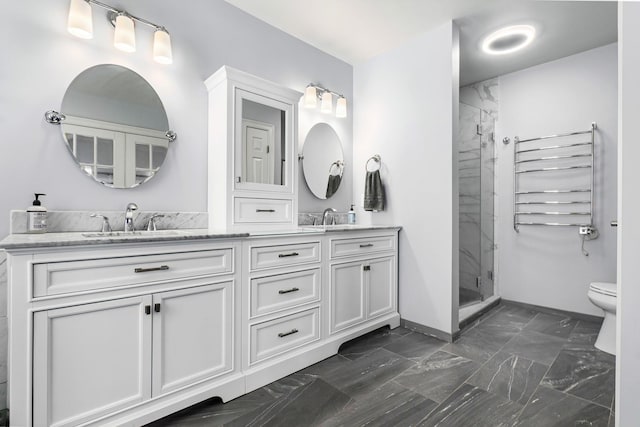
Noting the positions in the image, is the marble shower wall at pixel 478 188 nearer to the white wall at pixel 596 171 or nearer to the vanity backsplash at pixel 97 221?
the white wall at pixel 596 171

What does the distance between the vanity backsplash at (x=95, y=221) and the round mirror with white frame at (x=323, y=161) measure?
3.66 feet

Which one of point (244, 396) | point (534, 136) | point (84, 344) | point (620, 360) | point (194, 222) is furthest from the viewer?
point (534, 136)

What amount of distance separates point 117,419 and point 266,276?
92 cm

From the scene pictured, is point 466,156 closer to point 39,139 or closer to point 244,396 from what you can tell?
point 244,396

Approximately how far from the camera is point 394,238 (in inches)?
109

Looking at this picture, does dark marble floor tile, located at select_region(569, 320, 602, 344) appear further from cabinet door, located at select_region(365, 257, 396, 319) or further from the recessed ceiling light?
the recessed ceiling light

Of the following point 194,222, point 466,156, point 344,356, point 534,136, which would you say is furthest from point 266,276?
point 534,136

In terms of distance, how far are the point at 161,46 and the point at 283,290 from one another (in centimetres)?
165

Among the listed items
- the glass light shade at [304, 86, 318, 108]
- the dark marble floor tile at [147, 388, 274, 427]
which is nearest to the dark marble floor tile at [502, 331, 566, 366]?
the dark marble floor tile at [147, 388, 274, 427]

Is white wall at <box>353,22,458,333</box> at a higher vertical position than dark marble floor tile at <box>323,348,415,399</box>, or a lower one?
higher

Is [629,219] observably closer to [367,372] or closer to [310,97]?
[367,372]

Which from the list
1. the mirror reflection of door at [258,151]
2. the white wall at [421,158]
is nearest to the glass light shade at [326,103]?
the white wall at [421,158]

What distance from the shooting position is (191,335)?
155cm

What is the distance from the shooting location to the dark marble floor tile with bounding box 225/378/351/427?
151cm
